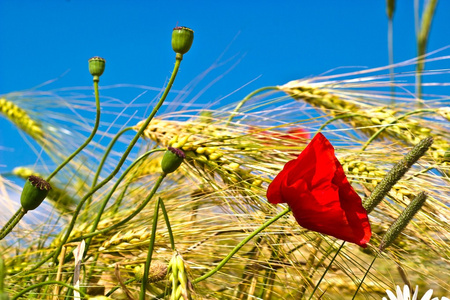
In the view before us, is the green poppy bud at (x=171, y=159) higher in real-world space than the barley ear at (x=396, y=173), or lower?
lower

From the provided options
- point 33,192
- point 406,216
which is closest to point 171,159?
point 33,192

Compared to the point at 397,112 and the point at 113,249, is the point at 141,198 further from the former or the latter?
the point at 397,112

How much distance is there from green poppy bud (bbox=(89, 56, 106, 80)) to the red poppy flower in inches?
12.9

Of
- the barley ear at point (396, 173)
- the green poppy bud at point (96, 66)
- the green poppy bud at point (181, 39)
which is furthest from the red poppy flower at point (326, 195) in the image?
the green poppy bud at point (96, 66)

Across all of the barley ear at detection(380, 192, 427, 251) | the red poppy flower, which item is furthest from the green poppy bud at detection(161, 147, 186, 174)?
the barley ear at detection(380, 192, 427, 251)

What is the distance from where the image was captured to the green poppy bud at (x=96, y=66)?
768 millimetres

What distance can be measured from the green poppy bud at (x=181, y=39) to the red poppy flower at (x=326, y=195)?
0.21m

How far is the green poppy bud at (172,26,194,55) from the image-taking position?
677mm

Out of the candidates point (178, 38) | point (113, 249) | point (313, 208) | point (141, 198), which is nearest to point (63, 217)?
point (141, 198)

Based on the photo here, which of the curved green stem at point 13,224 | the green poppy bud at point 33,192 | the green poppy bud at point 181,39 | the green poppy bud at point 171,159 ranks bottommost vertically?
the curved green stem at point 13,224

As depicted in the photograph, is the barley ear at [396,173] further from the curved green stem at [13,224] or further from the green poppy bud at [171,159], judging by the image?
the curved green stem at [13,224]

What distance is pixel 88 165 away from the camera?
131 cm

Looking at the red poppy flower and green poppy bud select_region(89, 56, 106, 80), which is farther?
green poppy bud select_region(89, 56, 106, 80)

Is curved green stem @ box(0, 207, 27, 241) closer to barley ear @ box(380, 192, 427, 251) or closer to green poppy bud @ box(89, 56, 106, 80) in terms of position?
green poppy bud @ box(89, 56, 106, 80)
